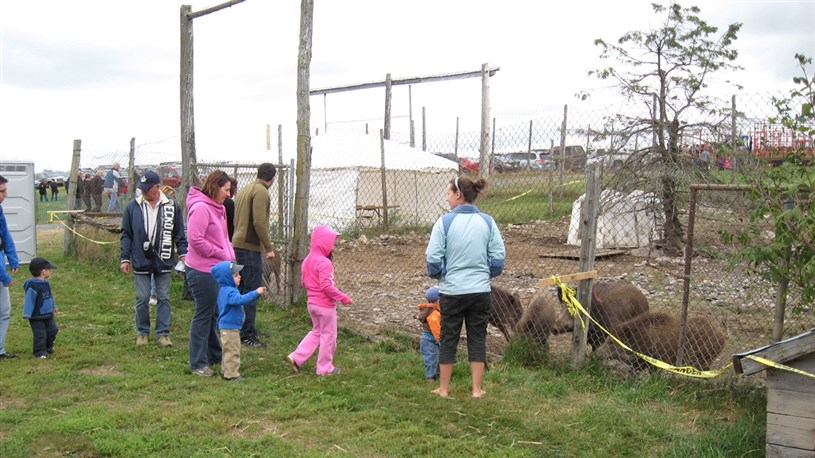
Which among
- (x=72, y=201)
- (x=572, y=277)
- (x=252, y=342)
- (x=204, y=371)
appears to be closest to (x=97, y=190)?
(x=72, y=201)

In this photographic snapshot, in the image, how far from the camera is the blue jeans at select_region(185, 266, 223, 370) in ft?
19.2

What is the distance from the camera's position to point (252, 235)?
6.82 m

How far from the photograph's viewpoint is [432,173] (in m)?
18.5

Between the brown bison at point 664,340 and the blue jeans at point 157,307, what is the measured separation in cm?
382

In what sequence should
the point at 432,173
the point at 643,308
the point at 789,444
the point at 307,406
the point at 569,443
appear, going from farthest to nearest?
the point at 432,173 < the point at 643,308 < the point at 307,406 < the point at 569,443 < the point at 789,444

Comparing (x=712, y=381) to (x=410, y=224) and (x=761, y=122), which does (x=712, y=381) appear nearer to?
(x=761, y=122)

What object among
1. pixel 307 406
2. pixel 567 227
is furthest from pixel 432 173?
pixel 307 406

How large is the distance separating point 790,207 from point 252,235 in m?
4.47

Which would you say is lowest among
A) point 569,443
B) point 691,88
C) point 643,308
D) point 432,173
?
point 569,443

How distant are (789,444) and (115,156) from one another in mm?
14025

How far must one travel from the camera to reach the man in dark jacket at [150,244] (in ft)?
21.6

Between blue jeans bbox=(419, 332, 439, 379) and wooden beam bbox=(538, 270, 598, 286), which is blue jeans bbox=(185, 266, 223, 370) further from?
wooden beam bbox=(538, 270, 598, 286)

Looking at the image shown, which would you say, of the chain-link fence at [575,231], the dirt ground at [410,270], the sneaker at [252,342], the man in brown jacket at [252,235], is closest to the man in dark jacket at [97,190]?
the chain-link fence at [575,231]

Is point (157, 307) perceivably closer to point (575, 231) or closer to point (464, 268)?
point (464, 268)
